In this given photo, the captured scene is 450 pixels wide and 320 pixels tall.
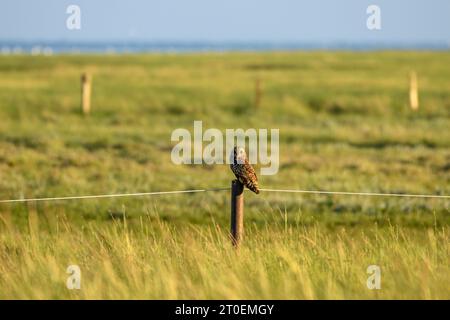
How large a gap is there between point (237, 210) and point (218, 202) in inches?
331

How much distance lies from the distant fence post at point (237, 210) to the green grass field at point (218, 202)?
0.14 meters

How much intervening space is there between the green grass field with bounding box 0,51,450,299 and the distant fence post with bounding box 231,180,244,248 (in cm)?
14

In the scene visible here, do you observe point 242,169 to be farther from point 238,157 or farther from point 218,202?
point 218,202

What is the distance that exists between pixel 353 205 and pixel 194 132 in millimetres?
16203

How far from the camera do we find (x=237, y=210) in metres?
8.67

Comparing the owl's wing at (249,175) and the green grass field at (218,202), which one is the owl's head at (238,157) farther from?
the green grass field at (218,202)

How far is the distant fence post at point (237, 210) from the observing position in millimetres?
A: 8641

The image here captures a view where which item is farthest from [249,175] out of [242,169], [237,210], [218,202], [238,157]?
[218,202]

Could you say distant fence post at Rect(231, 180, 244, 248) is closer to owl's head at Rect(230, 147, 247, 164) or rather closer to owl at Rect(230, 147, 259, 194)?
owl at Rect(230, 147, 259, 194)

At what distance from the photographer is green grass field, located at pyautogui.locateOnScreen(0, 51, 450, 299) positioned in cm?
789

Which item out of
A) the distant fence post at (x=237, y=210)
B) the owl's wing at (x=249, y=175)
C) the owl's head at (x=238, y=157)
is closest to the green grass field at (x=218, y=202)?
the distant fence post at (x=237, y=210)

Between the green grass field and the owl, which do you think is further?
the owl

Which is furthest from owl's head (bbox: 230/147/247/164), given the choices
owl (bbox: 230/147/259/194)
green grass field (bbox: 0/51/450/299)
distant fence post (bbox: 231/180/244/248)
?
green grass field (bbox: 0/51/450/299)
